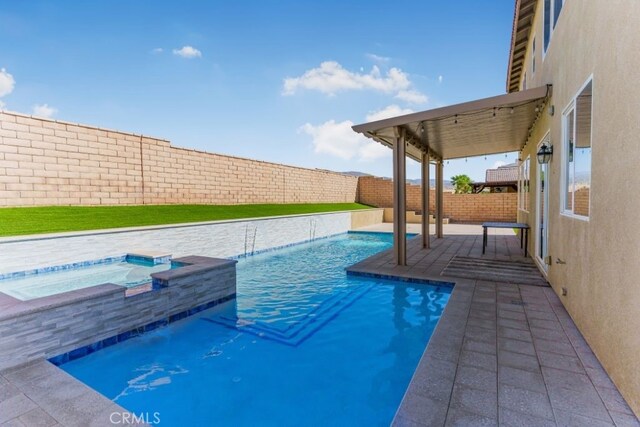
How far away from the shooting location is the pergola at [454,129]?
5.93 metres

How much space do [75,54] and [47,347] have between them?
1320 cm

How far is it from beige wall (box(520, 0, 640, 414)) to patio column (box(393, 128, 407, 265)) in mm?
3400

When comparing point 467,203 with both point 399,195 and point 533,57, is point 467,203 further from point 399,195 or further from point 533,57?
point 399,195

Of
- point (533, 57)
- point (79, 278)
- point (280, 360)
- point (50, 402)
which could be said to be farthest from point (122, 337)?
point (533, 57)

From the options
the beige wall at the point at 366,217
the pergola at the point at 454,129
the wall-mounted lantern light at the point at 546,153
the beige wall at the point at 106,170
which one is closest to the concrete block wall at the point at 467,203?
the beige wall at the point at 366,217

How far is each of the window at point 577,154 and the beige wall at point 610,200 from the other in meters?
0.18

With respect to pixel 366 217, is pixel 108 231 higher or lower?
higher

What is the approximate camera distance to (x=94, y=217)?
29.8 feet

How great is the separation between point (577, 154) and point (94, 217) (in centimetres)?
1128

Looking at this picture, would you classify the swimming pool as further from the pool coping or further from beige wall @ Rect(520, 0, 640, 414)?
beige wall @ Rect(520, 0, 640, 414)

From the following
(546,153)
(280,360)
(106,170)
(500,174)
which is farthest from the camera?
(500,174)

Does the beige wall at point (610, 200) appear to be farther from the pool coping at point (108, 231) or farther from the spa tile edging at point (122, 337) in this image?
the pool coping at point (108, 231)

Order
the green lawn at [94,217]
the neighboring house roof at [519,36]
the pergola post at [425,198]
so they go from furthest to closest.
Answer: the pergola post at [425,198], the neighboring house roof at [519,36], the green lawn at [94,217]

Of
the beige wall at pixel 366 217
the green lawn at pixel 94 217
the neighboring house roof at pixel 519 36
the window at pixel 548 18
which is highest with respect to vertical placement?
the neighboring house roof at pixel 519 36
